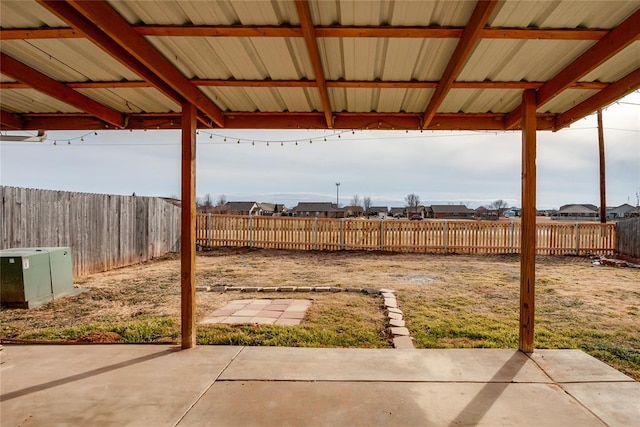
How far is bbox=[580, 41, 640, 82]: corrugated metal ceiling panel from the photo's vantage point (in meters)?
2.57

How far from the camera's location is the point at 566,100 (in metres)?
3.57

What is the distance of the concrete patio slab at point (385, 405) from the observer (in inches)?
88.9

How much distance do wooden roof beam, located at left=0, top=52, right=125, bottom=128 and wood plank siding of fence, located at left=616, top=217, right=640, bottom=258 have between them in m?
13.5

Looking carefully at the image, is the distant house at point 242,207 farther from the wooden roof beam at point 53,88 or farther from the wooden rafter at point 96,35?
the wooden rafter at point 96,35

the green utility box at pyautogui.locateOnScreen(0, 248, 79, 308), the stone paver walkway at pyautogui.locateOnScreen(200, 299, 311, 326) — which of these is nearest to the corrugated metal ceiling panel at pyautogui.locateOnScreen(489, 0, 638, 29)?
the stone paver walkway at pyautogui.locateOnScreen(200, 299, 311, 326)

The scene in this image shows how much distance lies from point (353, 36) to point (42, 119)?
4.08m

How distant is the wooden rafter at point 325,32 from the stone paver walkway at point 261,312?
11.0 feet

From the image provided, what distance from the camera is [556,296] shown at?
6.09 m

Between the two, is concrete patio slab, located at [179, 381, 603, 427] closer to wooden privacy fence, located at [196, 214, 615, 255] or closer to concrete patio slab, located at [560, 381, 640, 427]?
concrete patio slab, located at [560, 381, 640, 427]

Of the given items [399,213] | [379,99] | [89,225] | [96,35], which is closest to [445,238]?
[379,99]

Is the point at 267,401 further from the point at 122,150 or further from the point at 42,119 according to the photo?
the point at 122,150

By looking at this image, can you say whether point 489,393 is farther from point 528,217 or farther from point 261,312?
point 261,312

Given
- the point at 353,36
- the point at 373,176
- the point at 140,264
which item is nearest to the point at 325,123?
the point at 353,36

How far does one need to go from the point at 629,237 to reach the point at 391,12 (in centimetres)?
1276
